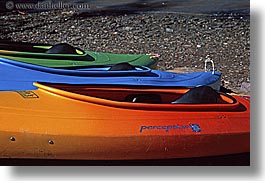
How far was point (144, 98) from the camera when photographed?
2158mm

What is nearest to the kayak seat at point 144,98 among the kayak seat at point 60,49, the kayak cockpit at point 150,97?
the kayak cockpit at point 150,97

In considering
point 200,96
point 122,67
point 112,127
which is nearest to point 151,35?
point 122,67

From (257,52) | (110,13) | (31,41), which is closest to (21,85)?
(31,41)

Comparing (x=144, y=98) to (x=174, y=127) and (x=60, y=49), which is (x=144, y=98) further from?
(x=60, y=49)

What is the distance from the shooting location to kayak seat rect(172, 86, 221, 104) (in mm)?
2117

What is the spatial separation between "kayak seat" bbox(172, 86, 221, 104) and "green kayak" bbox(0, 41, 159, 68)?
0.18 m

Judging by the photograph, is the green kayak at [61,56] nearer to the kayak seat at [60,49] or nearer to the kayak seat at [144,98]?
the kayak seat at [60,49]

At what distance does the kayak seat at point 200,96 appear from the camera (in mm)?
2117

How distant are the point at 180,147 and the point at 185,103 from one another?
5.8 inches

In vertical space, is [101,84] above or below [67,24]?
below

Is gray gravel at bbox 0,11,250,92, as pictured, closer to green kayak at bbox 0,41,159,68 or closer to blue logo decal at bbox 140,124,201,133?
green kayak at bbox 0,41,159,68

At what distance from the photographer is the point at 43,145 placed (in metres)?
2.02

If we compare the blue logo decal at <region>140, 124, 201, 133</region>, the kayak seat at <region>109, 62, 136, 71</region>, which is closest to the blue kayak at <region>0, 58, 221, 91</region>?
the kayak seat at <region>109, 62, 136, 71</region>

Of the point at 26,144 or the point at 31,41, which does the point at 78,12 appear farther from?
the point at 26,144
